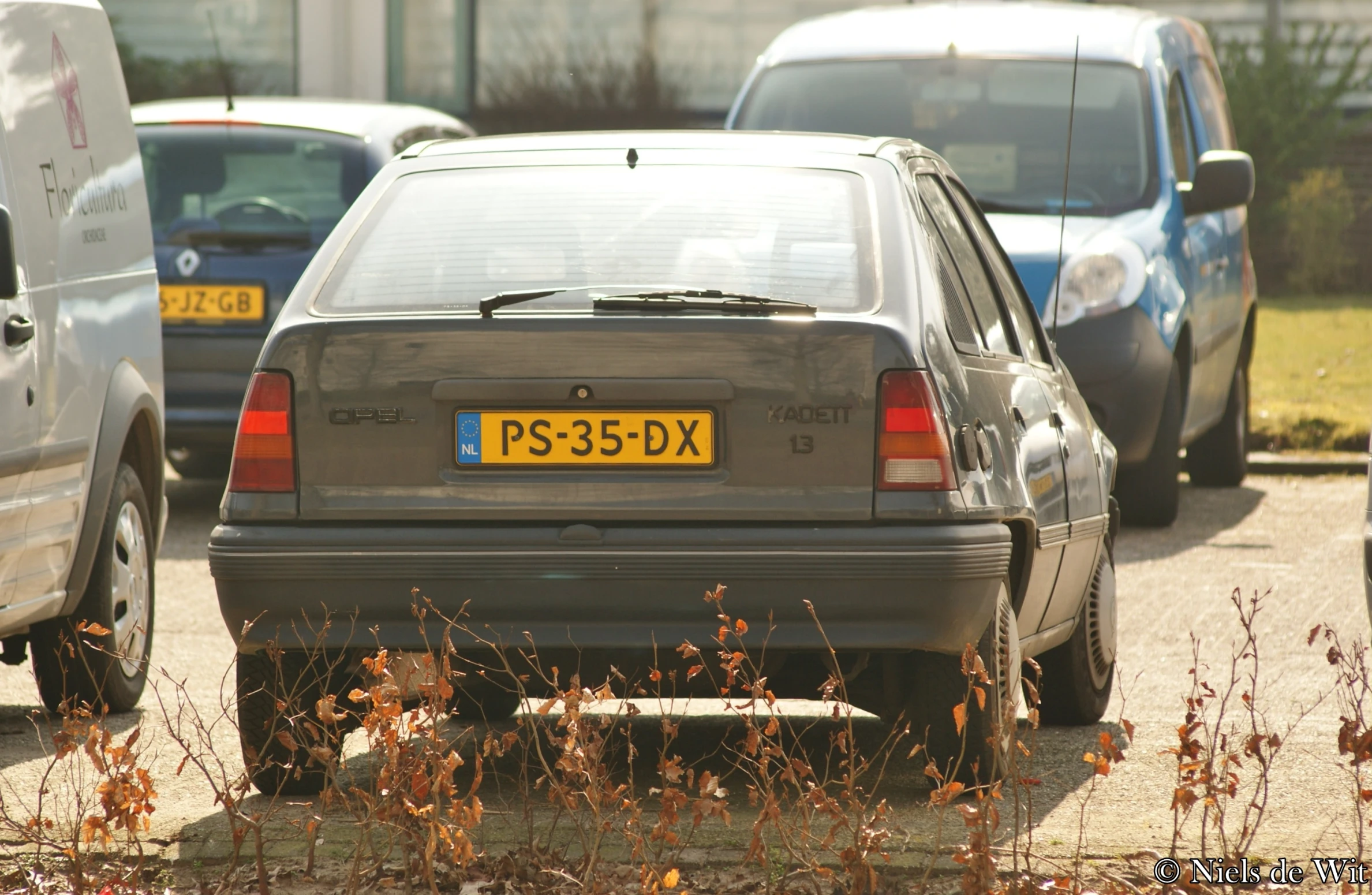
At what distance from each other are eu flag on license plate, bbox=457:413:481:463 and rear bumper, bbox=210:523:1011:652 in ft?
0.50

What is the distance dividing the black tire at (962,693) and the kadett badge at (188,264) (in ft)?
20.6

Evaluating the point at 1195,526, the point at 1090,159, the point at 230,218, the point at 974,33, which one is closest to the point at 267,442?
the point at 230,218

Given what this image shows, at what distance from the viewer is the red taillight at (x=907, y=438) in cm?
448

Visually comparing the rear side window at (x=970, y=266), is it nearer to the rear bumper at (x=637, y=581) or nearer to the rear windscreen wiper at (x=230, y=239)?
the rear bumper at (x=637, y=581)

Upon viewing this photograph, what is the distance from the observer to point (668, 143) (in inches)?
205

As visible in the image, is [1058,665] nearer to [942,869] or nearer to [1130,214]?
[942,869]

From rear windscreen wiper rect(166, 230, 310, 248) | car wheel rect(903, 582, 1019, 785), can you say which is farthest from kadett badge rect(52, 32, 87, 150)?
rear windscreen wiper rect(166, 230, 310, 248)

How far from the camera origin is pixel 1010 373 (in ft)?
17.4

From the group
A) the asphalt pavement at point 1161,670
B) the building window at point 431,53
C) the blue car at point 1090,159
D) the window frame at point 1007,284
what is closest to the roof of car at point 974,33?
the blue car at point 1090,159

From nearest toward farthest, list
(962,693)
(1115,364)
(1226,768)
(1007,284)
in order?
(1226,768), (962,693), (1007,284), (1115,364)

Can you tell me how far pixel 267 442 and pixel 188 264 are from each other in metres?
5.91

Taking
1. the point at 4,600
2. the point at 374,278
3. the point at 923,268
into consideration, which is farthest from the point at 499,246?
the point at 4,600

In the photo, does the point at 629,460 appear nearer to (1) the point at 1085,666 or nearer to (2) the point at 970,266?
(2) the point at 970,266

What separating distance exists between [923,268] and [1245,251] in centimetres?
754
